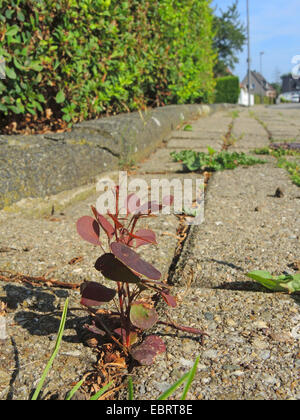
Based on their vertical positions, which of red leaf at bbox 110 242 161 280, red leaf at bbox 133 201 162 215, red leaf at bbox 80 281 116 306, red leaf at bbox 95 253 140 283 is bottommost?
red leaf at bbox 80 281 116 306

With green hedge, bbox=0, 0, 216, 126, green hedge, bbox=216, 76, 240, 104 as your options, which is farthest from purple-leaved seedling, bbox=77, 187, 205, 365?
green hedge, bbox=216, 76, 240, 104

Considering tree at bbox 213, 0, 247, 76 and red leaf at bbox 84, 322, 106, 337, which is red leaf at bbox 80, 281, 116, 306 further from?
tree at bbox 213, 0, 247, 76

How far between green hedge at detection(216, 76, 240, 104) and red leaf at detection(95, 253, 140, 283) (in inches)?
940

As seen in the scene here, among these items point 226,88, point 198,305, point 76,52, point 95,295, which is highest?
point 226,88

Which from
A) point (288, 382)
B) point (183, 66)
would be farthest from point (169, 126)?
point (288, 382)

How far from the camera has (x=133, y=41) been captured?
3734mm

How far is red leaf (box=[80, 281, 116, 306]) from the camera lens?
846 mm

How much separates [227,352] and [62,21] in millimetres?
2460

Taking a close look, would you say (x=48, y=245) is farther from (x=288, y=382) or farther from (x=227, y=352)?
(x=288, y=382)

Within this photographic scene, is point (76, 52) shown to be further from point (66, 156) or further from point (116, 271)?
point (116, 271)

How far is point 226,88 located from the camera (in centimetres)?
2394

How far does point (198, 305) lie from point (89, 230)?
38cm

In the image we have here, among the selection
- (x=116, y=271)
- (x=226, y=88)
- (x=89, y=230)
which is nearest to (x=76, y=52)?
(x=89, y=230)

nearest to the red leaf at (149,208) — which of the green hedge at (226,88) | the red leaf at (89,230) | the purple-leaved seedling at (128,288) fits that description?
the purple-leaved seedling at (128,288)
